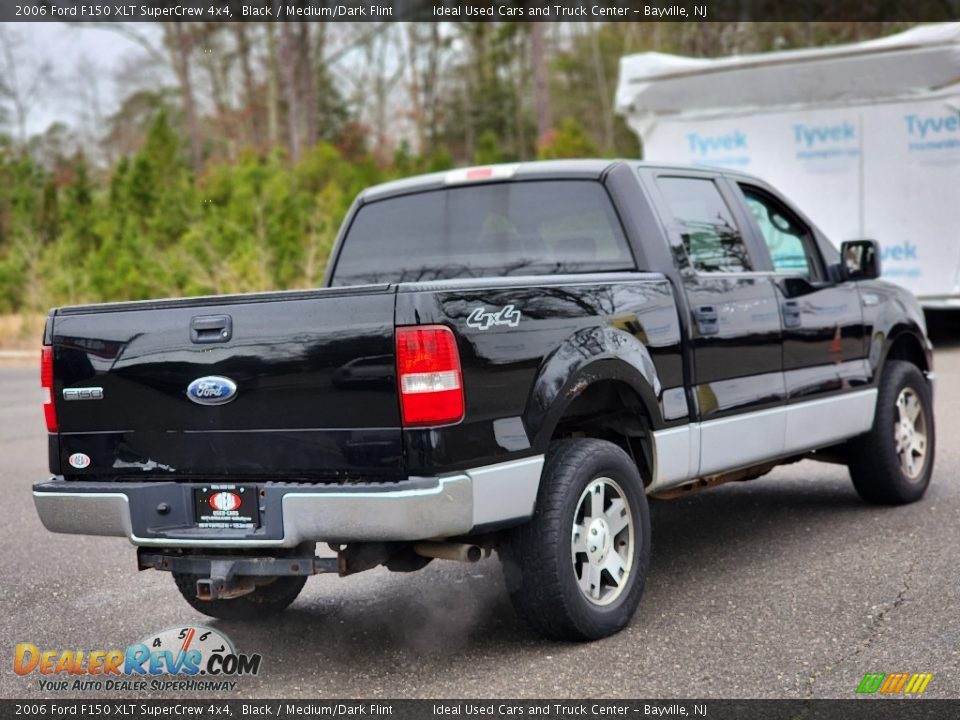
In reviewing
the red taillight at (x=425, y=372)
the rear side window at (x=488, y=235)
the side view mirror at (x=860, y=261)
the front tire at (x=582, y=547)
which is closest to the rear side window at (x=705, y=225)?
the rear side window at (x=488, y=235)

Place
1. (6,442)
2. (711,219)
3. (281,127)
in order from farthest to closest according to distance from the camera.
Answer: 1. (281,127)
2. (6,442)
3. (711,219)

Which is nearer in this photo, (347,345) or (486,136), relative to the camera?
(347,345)

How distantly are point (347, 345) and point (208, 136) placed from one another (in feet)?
155

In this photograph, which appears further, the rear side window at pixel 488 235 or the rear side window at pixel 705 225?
the rear side window at pixel 705 225

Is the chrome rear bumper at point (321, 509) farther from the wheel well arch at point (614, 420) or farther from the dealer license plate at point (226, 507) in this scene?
the wheel well arch at point (614, 420)

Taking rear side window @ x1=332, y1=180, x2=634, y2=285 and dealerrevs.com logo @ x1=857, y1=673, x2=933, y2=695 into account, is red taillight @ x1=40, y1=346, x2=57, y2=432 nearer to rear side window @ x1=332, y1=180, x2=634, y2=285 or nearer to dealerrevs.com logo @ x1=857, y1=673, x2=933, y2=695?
rear side window @ x1=332, y1=180, x2=634, y2=285

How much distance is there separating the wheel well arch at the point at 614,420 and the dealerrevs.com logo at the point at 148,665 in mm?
1571

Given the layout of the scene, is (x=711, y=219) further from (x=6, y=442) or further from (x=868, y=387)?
(x=6, y=442)

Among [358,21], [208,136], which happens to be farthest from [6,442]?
[208,136]

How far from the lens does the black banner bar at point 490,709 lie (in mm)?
4129

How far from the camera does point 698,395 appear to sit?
18.7 feet

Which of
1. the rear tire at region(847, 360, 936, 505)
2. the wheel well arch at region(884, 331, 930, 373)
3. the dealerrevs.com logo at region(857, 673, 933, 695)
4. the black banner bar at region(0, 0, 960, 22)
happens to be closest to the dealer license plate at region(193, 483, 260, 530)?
the dealerrevs.com logo at region(857, 673, 933, 695)

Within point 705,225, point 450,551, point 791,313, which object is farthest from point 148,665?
point 791,313

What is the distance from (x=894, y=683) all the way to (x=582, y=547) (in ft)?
3.97
